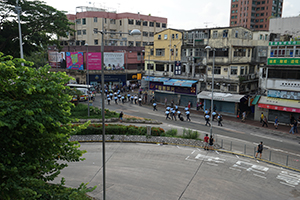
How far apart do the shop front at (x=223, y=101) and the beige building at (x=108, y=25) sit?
28.9 metres

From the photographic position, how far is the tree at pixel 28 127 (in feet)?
26.8

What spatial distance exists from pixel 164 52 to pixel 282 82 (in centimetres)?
2022

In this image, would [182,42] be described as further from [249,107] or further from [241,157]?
[241,157]

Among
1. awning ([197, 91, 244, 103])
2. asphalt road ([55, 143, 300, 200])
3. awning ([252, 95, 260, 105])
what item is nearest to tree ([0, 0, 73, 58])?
asphalt road ([55, 143, 300, 200])

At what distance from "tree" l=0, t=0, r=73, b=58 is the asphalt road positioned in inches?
656

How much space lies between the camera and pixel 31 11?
28203 millimetres

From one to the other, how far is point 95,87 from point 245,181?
1608 inches

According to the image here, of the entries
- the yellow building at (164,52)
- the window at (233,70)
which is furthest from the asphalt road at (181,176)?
the yellow building at (164,52)

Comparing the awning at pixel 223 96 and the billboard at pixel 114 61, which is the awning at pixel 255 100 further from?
the billboard at pixel 114 61

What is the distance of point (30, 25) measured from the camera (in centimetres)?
2916

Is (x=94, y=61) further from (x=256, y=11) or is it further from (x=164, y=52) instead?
(x=256, y=11)

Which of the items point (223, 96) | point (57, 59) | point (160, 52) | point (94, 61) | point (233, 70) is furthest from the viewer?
point (57, 59)

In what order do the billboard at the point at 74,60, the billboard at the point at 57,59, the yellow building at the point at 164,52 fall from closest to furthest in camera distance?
the yellow building at the point at 164,52, the billboard at the point at 74,60, the billboard at the point at 57,59

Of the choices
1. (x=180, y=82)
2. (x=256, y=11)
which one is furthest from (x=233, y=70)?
(x=256, y=11)
